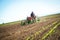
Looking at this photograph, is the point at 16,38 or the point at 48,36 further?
the point at 16,38

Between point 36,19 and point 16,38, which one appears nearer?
point 16,38

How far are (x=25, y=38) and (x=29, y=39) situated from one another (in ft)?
1.25

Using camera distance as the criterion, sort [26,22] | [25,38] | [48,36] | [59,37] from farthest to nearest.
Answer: [26,22] < [25,38] < [48,36] < [59,37]

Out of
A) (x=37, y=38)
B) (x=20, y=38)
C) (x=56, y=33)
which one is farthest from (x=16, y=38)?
(x=56, y=33)

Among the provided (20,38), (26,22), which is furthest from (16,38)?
(26,22)

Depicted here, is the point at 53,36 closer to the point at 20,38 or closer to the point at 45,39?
the point at 45,39

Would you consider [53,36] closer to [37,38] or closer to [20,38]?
[37,38]

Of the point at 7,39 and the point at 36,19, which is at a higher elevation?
the point at 36,19

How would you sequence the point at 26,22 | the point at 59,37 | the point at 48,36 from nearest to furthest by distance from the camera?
the point at 59,37
the point at 48,36
the point at 26,22

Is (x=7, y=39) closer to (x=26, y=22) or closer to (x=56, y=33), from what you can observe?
(x=56, y=33)

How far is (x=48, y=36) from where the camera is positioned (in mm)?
7332

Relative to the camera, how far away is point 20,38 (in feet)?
25.9

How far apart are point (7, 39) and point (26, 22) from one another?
522cm

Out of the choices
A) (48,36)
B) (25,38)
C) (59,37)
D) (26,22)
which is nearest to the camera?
(59,37)
